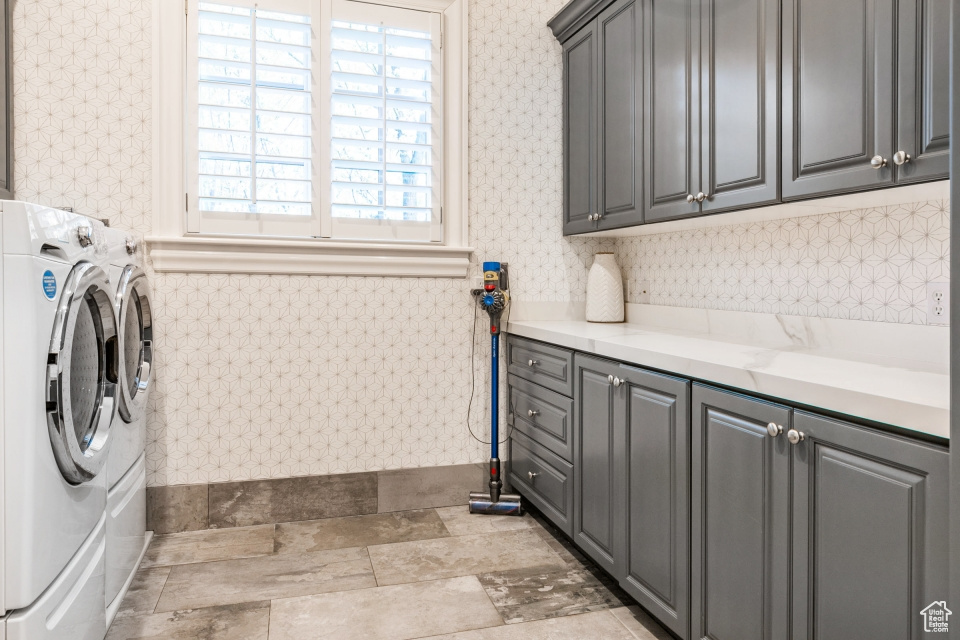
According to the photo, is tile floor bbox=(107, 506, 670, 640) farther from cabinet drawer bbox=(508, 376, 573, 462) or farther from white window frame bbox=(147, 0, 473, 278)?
white window frame bbox=(147, 0, 473, 278)

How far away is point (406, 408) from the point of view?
9.53ft

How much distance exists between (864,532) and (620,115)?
187 centimetres

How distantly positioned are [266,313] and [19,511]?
57.5 inches

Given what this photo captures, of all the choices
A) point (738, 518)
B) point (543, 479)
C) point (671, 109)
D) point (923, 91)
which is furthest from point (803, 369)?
point (543, 479)

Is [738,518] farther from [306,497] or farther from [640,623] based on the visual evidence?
[306,497]

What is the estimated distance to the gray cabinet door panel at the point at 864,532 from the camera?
1.02 m

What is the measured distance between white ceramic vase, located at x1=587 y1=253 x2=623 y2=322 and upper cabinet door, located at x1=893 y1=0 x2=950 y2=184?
5.14 feet

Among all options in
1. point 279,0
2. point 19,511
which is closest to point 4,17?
point 279,0

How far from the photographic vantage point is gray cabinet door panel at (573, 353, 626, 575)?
2.00 m

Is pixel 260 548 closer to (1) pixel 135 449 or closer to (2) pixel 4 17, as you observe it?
(1) pixel 135 449

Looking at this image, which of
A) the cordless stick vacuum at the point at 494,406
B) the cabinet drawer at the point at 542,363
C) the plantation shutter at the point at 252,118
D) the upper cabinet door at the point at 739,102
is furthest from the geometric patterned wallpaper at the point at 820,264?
the plantation shutter at the point at 252,118

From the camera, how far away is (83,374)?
1.69m

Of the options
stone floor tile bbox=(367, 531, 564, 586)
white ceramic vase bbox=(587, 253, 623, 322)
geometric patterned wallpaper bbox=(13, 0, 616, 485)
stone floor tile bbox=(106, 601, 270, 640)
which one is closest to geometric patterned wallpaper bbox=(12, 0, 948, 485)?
geometric patterned wallpaper bbox=(13, 0, 616, 485)

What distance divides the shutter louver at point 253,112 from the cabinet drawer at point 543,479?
58.3 inches
